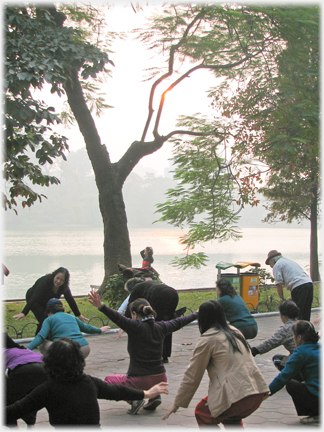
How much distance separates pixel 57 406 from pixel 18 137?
583cm

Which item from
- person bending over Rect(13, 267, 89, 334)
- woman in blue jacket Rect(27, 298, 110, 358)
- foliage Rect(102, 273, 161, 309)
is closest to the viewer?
woman in blue jacket Rect(27, 298, 110, 358)

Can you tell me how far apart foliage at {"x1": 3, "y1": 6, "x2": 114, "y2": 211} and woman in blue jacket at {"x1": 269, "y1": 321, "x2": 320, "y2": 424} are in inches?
203

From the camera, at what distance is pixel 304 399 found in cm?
423

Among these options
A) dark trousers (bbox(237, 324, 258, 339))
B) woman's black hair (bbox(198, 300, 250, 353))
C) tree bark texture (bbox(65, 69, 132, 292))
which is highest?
tree bark texture (bbox(65, 69, 132, 292))

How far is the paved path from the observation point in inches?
173

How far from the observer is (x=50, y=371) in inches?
113

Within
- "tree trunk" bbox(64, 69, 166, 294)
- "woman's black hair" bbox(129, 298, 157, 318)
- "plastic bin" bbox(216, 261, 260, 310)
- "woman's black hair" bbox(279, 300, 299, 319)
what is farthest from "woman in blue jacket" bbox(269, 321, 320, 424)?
"tree trunk" bbox(64, 69, 166, 294)

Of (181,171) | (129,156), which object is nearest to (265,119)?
(181,171)

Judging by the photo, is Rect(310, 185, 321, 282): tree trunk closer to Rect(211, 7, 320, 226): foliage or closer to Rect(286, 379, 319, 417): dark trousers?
Rect(211, 7, 320, 226): foliage

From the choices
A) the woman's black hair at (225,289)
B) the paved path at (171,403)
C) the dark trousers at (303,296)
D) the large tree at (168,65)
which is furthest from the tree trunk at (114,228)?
the woman's black hair at (225,289)

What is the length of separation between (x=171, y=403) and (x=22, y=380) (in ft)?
5.80

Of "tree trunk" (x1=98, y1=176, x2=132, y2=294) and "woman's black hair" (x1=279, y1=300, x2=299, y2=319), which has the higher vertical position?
"tree trunk" (x1=98, y1=176, x2=132, y2=294)

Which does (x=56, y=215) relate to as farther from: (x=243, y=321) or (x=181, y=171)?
(x=243, y=321)

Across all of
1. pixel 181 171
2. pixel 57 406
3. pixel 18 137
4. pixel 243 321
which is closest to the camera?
pixel 57 406
